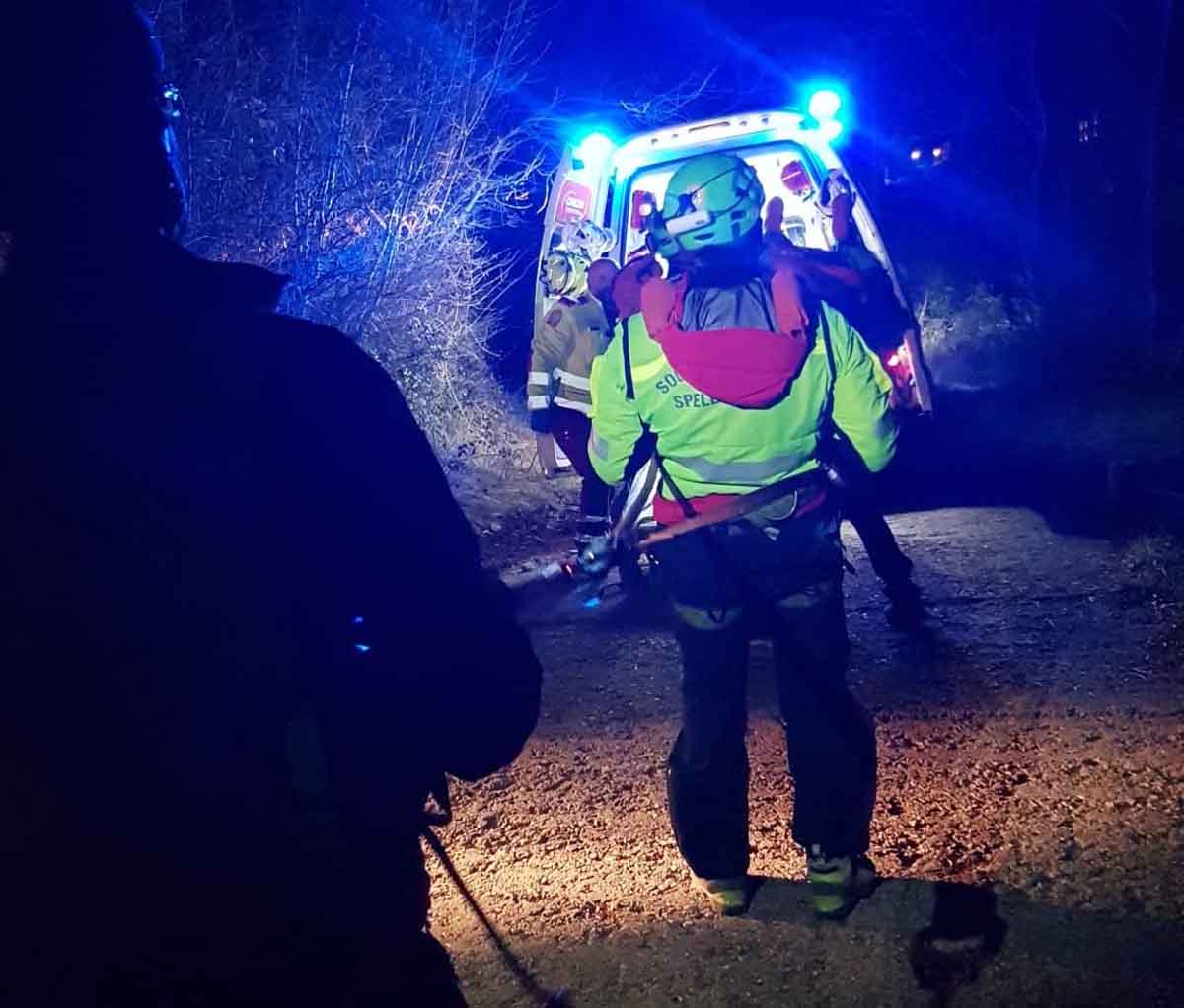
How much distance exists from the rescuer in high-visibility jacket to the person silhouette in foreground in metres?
1.56

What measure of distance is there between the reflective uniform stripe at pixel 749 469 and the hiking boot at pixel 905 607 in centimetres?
242

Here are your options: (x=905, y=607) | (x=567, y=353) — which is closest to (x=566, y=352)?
(x=567, y=353)

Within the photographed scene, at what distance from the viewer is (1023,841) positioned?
3174mm

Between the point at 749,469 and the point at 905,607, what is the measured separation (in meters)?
2.63

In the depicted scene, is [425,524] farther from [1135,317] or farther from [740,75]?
[740,75]

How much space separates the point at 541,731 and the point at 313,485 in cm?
326

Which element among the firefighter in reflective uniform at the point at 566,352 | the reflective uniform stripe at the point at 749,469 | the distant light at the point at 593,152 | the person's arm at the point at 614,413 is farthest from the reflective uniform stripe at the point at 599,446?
the distant light at the point at 593,152

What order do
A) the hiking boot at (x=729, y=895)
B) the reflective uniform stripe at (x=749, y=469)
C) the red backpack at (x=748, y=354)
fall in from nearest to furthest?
the red backpack at (x=748, y=354) < the reflective uniform stripe at (x=749, y=469) < the hiking boot at (x=729, y=895)

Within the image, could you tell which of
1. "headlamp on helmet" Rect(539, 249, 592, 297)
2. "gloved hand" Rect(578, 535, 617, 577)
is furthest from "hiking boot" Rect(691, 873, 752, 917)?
"headlamp on helmet" Rect(539, 249, 592, 297)

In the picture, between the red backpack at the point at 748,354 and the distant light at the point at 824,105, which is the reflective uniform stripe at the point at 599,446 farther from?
the distant light at the point at 824,105

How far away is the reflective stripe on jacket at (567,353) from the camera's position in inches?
219

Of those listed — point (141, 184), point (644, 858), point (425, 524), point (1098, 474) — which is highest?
point (141, 184)

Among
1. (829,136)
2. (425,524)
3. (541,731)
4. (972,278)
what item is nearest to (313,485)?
(425,524)

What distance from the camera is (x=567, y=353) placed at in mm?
5602
